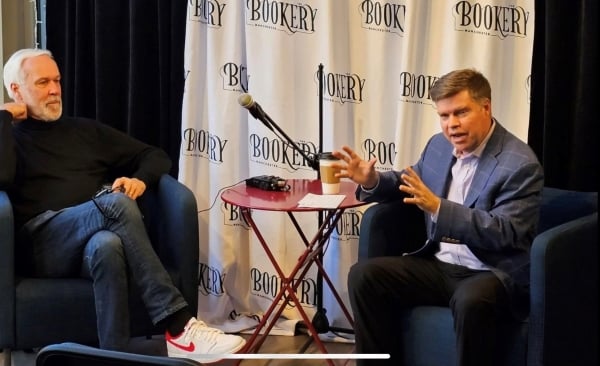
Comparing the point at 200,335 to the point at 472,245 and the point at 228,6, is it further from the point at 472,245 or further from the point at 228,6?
the point at 228,6

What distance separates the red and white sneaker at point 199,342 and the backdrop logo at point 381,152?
1.04 metres

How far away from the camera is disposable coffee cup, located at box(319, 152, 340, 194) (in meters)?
2.90

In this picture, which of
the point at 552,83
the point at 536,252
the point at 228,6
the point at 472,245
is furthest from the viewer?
the point at 228,6

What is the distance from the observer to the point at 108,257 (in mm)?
2740

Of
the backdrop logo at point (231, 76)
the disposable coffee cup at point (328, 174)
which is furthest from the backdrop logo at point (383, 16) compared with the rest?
the disposable coffee cup at point (328, 174)

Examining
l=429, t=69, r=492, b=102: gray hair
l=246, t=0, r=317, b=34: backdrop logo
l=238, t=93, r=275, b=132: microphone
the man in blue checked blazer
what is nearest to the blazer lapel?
the man in blue checked blazer

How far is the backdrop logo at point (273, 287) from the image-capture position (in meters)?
3.53

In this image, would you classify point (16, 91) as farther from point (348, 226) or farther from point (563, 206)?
point (563, 206)

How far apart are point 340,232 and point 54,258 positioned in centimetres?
121

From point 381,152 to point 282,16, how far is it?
72cm

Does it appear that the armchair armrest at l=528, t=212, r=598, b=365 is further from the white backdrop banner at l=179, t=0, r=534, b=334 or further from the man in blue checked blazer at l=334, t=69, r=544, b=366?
the white backdrop banner at l=179, t=0, r=534, b=334

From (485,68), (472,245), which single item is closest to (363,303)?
(472,245)

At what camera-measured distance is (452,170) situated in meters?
2.71

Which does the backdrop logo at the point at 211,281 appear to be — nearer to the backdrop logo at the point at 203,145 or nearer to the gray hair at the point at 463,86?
the backdrop logo at the point at 203,145
